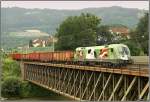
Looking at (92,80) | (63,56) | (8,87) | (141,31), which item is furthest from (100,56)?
(141,31)

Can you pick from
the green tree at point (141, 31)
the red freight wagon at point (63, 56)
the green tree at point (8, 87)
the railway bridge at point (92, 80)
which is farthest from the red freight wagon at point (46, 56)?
the green tree at point (141, 31)

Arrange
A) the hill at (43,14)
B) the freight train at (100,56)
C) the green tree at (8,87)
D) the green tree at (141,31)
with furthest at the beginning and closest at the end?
the green tree at (141,31) → the green tree at (8,87) → the freight train at (100,56) → the hill at (43,14)

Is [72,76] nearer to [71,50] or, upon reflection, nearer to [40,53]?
[71,50]

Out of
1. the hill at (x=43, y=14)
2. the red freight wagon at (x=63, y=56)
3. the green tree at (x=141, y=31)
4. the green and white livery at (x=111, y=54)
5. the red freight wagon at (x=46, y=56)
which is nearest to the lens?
the hill at (x=43, y=14)

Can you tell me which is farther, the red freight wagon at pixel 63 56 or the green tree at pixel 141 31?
the red freight wagon at pixel 63 56

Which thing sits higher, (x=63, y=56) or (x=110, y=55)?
(x=110, y=55)

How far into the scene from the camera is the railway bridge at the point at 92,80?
8578 millimetres

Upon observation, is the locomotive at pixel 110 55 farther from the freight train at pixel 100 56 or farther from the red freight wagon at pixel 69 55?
the red freight wagon at pixel 69 55

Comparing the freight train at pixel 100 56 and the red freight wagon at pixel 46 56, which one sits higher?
the freight train at pixel 100 56

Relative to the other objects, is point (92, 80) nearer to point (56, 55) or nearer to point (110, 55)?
point (110, 55)

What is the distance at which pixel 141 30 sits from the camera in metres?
20.8

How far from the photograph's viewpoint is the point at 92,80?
13.0 meters

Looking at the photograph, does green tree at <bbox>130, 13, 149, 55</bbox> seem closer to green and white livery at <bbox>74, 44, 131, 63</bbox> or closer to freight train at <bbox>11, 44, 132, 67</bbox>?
freight train at <bbox>11, 44, 132, 67</bbox>

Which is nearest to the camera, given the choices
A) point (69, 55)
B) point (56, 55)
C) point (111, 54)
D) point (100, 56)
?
point (111, 54)
